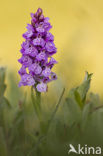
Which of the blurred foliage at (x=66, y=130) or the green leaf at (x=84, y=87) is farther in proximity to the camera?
the green leaf at (x=84, y=87)

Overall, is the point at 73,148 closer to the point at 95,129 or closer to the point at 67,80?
the point at 95,129

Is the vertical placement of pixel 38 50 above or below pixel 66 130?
above

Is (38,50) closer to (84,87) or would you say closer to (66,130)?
(84,87)

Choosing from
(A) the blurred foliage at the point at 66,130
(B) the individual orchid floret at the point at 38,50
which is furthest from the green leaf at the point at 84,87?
(B) the individual orchid floret at the point at 38,50

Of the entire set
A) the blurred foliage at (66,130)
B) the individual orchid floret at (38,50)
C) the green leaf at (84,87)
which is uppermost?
the individual orchid floret at (38,50)

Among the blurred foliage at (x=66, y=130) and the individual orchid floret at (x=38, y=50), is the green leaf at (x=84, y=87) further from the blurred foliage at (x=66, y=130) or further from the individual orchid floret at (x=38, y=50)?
the individual orchid floret at (x=38, y=50)

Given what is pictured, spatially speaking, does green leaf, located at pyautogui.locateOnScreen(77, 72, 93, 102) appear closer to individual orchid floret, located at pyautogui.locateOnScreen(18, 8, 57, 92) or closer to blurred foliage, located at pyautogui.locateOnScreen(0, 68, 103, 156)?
blurred foliage, located at pyautogui.locateOnScreen(0, 68, 103, 156)

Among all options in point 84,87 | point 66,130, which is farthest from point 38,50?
point 66,130

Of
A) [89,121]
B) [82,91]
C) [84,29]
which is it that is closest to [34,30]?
[82,91]

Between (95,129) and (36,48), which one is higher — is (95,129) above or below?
below
